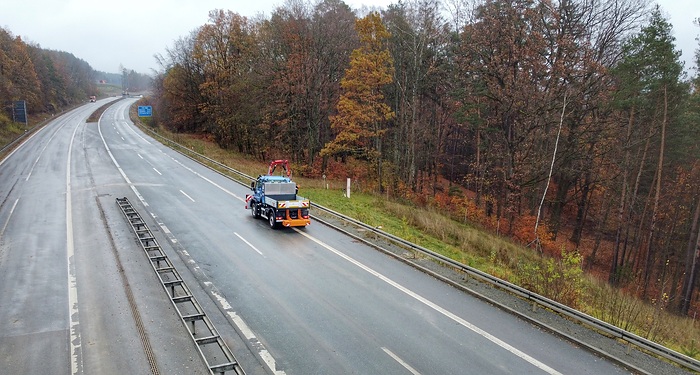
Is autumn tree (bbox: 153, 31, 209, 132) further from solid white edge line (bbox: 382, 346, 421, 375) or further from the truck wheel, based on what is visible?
solid white edge line (bbox: 382, 346, 421, 375)

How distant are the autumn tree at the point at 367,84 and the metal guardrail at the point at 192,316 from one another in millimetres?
20072

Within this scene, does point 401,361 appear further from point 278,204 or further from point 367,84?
point 367,84

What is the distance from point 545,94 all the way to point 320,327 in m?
21.4

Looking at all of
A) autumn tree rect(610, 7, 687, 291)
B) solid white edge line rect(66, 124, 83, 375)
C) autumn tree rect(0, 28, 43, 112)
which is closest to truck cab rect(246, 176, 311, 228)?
solid white edge line rect(66, 124, 83, 375)

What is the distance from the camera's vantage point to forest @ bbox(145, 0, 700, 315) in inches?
1006

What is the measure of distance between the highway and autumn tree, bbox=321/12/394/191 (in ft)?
49.8

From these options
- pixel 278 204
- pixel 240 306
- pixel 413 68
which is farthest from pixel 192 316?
pixel 413 68

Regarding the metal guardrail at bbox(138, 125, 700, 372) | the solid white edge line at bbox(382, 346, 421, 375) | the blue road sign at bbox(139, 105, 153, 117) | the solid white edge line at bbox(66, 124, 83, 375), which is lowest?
the solid white edge line at bbox(66, 124, 83, 375)

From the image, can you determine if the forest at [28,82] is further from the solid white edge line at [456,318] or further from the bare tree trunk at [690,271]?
the bare tree trunk at [690,271]

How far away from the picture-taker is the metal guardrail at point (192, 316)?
8477 mm

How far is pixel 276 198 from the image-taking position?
20.4 m

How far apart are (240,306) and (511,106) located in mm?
20917

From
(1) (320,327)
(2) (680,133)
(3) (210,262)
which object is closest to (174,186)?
(3) (210,262)

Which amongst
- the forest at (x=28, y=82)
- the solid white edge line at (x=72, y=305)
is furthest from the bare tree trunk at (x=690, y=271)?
the forest at (x=28, y=82)
